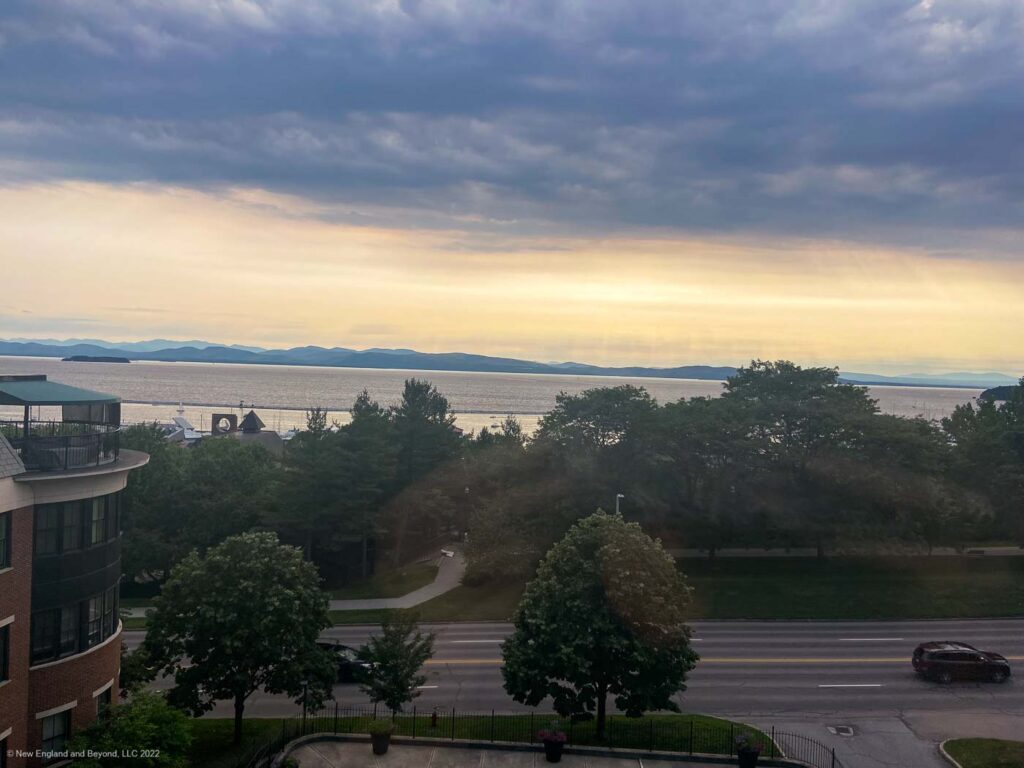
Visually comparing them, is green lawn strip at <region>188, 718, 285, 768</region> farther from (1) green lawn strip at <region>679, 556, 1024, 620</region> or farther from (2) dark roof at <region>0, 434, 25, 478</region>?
(1) green lawn strip at <region>679, 556, 1024, 620</region>

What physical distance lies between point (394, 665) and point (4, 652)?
36.2ft

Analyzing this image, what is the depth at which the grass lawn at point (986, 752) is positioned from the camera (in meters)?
24.5

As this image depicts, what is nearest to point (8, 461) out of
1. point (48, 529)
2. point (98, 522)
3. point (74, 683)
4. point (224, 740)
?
point (48, 529)

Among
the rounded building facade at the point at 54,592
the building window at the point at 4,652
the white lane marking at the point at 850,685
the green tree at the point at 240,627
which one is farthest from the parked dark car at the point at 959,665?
the building window at the point at 4,652

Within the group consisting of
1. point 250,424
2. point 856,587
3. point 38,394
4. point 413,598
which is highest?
point 38,394

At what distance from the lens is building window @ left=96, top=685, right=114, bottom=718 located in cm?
2256

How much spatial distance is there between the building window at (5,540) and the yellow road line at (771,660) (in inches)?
720

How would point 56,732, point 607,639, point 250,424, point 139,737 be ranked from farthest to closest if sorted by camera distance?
point 250,424, point 607,639, point 56,732, point 139,737

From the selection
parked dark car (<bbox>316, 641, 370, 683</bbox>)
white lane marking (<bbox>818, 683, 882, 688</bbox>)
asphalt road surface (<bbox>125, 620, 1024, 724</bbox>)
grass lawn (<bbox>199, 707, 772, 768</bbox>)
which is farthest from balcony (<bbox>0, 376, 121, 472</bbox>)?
white lane marking (<bbox>818, 683, 882, 688</bbox>)

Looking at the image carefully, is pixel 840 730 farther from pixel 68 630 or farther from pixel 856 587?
pixel 68 630

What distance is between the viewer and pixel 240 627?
76.8 feet

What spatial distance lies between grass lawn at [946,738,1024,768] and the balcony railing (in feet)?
86.6

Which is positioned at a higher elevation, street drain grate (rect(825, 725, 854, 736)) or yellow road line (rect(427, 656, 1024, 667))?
street drain grate (rect(825, 725, 854, 736))

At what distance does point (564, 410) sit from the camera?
54.0m
